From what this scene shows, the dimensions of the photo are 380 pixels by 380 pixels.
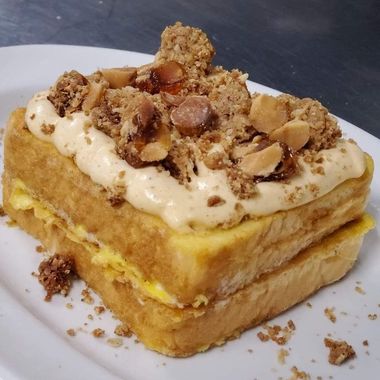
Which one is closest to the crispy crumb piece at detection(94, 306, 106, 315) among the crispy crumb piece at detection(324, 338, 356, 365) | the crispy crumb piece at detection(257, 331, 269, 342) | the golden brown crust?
the golden brown crust

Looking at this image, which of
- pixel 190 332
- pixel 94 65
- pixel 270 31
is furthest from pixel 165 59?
pixel 270 31

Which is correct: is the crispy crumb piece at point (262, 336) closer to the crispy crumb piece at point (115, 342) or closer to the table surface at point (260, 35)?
the crispy crumb piece at point (115, 342)

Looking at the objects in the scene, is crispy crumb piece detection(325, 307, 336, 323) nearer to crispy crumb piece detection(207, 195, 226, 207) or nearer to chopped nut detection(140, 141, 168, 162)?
crispy crumb piece detection(207, 195, 226, 207)

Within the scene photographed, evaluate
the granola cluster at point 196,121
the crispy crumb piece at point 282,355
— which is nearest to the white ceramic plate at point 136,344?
the crispy crumb piece at point 282,355

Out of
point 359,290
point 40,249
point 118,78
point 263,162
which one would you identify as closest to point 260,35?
point 118,78

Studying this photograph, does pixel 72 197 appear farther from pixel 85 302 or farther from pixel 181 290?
pixel 181 290

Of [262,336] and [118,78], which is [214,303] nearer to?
[262,336]
